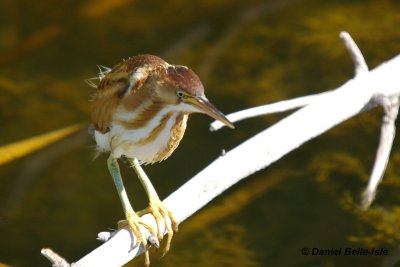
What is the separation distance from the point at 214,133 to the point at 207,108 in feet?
7.92

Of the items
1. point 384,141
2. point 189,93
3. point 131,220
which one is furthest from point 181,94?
point 384,141

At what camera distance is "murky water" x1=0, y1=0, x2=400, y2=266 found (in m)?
4.75

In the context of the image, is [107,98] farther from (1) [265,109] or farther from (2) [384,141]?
(2) [384,141]

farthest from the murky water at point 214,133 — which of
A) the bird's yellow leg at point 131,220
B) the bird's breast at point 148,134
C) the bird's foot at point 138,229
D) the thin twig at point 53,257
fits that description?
the thin twig at point 53,257

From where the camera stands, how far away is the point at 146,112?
342 cm

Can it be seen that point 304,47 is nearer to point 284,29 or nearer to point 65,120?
point 284,29

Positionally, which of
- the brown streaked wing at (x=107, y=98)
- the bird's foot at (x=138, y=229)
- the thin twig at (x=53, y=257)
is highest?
the brown streaked wing at (x=107, y=98)

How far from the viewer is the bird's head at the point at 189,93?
312 cm

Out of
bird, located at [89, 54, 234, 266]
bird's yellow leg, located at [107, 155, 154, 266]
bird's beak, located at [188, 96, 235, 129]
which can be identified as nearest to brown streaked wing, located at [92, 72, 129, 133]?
bird, located at [89, 54, 234, 266]

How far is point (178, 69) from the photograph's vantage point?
10.6 feet

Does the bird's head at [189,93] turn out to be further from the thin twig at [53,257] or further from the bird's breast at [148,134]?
the thin twig at [53,257]

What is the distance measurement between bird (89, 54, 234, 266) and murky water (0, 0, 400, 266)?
920 mm

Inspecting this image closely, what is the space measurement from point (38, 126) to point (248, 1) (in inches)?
83.4

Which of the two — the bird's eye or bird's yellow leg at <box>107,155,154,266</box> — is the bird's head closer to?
the bird's eye
